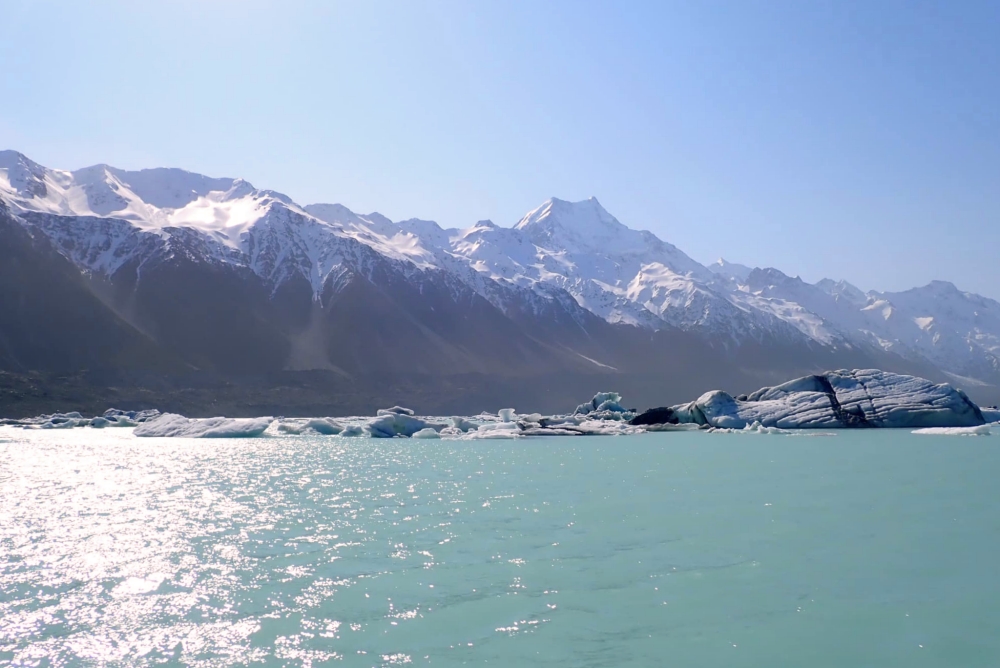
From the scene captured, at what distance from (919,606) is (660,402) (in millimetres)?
167185

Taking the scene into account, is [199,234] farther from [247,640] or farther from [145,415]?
[247,640]

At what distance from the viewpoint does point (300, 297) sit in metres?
184

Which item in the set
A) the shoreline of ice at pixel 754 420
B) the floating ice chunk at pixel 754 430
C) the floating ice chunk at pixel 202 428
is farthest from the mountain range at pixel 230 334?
the floating ice chunk at pixel 754 430

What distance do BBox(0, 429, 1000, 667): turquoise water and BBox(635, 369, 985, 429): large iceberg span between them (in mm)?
31412

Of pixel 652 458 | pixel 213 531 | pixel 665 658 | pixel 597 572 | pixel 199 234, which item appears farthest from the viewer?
pixel 199 234

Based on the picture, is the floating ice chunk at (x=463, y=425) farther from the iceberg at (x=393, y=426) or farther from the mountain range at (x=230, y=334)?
the mountain range at (x=230, y=334)

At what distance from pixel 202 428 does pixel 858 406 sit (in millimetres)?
50126

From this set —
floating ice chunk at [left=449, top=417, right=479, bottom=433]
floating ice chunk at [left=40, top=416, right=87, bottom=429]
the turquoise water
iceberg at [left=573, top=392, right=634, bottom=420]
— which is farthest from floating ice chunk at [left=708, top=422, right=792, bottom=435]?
floating ice chunk at [left=40, top=416, right=87, bottom=429]

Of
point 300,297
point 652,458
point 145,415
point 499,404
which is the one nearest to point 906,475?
point 652,458

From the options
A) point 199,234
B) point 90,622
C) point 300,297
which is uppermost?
point 199,234

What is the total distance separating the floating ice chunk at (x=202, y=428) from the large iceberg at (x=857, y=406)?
119 ft

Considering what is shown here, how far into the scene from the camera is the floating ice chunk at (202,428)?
56856 mm

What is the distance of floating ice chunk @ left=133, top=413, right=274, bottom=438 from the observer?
56856mm

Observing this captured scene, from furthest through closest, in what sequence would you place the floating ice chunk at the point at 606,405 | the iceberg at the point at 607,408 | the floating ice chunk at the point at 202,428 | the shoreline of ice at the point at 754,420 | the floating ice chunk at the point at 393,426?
the floating ice chunk at the point at 606,405
the iceberg at the point at 607,408
the floating ice chunk at the point at 393,426
the floating ice chunk at the point at 202,428
the shoreline of ice at the point at 754,420
